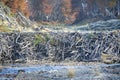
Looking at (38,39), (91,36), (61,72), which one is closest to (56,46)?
(38,39)

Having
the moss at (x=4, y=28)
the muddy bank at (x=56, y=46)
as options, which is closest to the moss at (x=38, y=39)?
the muddy bank at (x=56, y=46)

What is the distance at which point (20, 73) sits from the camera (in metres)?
31.7

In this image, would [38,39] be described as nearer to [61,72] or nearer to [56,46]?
[56,46]

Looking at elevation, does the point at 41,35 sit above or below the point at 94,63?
above

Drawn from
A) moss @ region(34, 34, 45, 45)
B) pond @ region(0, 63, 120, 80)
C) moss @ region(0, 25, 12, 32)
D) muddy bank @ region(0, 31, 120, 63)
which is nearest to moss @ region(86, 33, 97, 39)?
muddy bank @ region(0, 31, 120, 63)

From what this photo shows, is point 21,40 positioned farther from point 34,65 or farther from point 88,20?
point 88,20

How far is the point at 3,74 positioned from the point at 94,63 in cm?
970

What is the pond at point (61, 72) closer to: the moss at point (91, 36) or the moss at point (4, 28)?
the moss at point (91, 36)

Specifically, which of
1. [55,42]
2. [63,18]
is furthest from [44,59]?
[63,18]

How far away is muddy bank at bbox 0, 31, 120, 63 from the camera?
38.3m

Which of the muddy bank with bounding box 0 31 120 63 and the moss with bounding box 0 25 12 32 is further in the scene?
the moss with bounding box 0 25 12 32

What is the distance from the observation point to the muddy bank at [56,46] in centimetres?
3834

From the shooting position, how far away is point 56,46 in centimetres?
3953

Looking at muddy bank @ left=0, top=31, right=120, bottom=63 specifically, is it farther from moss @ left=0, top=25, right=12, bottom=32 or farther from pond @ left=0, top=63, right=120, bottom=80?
moss @ left=0, top=25, right=12, bottom=32
